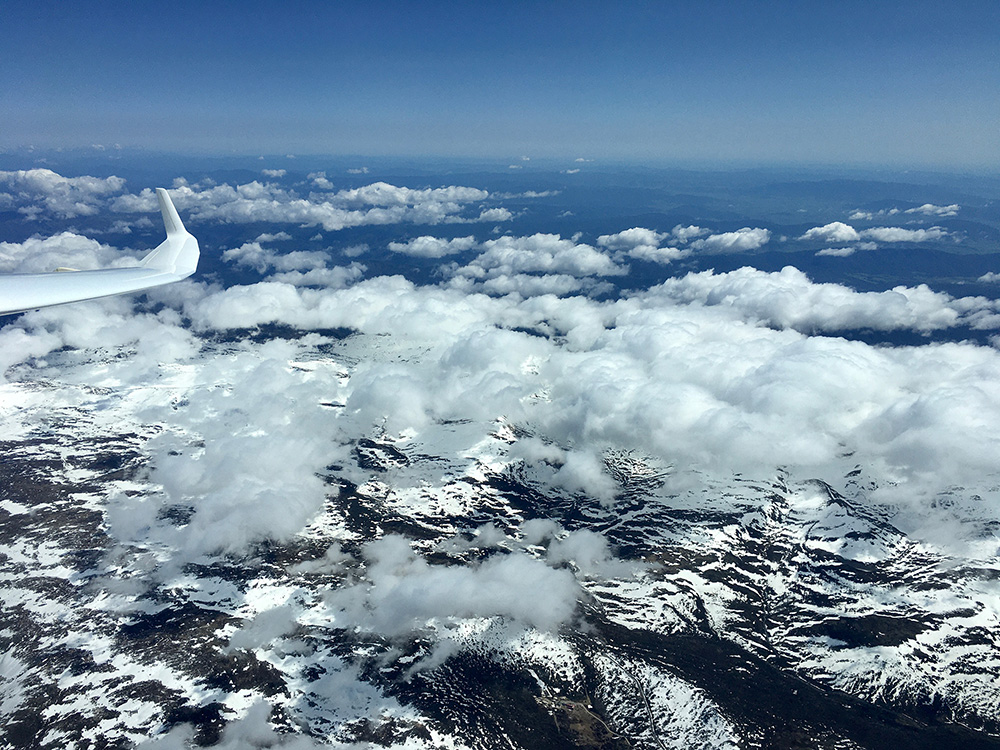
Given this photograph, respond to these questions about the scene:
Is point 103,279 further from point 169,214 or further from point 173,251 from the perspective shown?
point 169,214

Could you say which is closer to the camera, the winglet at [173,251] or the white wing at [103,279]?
the white wing at [103,279]

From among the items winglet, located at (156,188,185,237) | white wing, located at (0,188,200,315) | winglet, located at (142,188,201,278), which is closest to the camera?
white wing, located at (0,188,200,315)

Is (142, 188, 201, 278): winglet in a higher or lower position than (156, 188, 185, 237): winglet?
lower

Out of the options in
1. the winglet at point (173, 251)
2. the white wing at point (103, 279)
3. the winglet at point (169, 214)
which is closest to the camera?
the white wing at point (103, 279)

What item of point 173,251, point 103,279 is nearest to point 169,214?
point 173,251

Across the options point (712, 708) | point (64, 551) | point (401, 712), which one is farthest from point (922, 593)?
point (64, 551)

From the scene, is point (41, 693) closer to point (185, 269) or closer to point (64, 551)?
point (64, 551)

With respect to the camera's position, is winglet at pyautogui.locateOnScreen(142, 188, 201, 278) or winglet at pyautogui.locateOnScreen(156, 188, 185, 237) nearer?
winglet at pyautogui.locateOnScreen(142, 188, 201, 278)

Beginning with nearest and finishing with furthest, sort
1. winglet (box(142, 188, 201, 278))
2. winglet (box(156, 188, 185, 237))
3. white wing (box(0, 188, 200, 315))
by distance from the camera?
white wing (box(0, 188, 200, 315)), winglet (box(142, 188, 201, 278)), winglet (box(156, 188, 185, 237))
